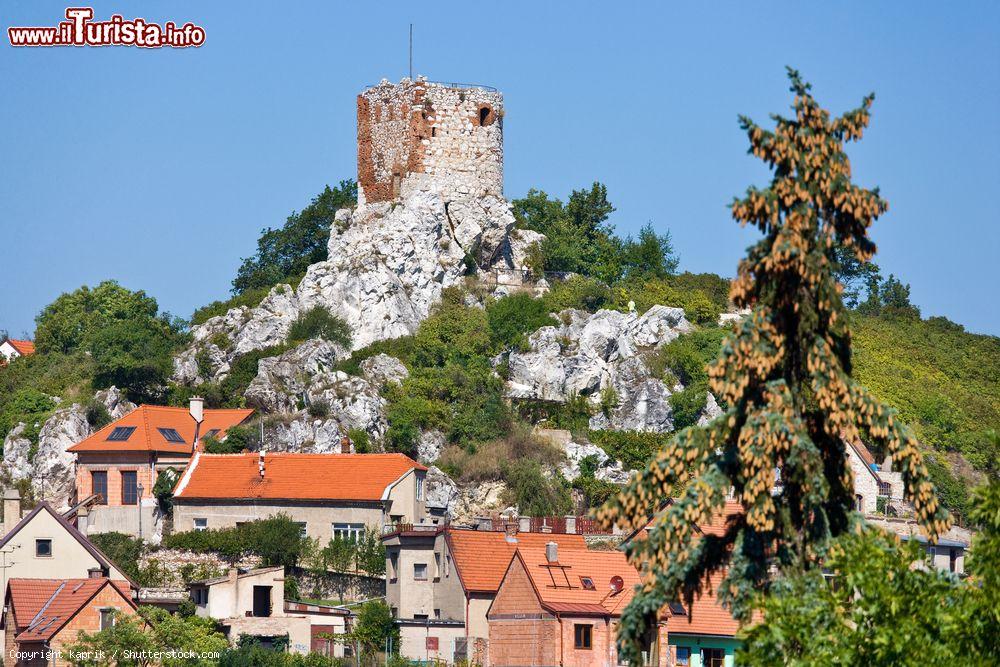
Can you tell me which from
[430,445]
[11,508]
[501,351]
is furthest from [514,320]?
[11,508]

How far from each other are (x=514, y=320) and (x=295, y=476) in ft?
49.9

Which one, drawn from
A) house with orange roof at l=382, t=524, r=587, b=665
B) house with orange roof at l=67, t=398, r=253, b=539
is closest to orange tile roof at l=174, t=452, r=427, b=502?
house with orange roof at l=67, t=398, r=253, b=539

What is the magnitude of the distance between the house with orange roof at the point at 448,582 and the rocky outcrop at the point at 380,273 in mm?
21544

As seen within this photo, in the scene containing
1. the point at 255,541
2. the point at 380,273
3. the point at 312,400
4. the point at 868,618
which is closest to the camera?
the point at 868,618

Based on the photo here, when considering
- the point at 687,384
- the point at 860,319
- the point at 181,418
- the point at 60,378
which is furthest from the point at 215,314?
the point at 860,319

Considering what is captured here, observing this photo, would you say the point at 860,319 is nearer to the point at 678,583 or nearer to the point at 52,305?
the point at 52,305

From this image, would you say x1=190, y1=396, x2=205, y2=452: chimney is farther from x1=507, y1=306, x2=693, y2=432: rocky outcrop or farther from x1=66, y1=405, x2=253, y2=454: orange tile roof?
x1=507, y1=306, x2=693, y2=432: rocky outcrop

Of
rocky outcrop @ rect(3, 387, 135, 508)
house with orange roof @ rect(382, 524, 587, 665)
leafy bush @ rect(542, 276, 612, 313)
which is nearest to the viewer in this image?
house with orange roof @ rect(382, 524, 587, 665)

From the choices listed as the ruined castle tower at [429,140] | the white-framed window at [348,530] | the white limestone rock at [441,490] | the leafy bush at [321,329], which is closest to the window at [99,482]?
the white-framed window at [348,530]

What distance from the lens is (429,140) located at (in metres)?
78.8

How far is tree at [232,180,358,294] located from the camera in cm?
8875

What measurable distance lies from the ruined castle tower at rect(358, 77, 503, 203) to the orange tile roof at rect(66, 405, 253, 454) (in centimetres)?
1399

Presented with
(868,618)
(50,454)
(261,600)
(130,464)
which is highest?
(50,454)

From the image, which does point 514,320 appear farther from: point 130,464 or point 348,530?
point 130,464
